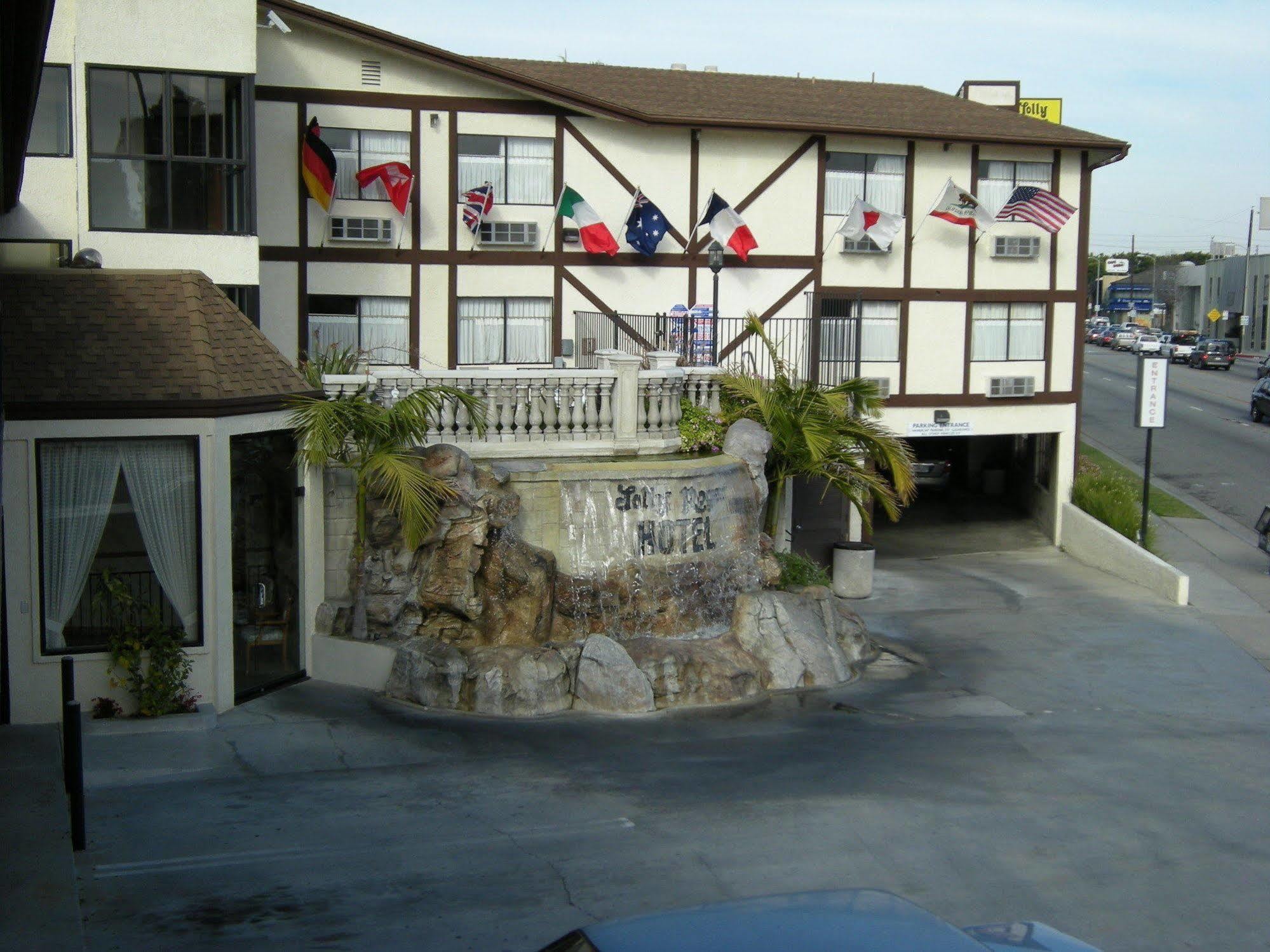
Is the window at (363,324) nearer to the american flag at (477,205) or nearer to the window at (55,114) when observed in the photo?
the american flag at (477,205)

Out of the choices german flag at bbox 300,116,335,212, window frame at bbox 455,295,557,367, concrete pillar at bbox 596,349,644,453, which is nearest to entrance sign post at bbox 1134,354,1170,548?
Result: window frame at bbox 455,295,557,367

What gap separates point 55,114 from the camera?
60.0 feet

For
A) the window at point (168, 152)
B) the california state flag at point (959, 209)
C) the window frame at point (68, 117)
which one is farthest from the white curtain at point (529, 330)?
the window frame at point (68, 117)

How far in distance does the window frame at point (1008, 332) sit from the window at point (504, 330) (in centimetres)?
923

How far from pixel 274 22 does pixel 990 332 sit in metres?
15.6

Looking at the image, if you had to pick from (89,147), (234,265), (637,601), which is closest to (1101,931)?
(637,601)

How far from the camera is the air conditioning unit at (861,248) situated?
89.0 feet

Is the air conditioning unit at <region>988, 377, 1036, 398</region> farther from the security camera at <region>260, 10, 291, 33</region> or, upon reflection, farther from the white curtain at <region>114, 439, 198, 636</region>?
the white curtain at <region>114, 439, 198, 636</region>

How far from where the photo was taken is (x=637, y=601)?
17.2 metres

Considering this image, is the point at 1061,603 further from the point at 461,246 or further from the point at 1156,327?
the point at 1156,327

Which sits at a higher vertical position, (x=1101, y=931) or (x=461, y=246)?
(x=461, y=246)

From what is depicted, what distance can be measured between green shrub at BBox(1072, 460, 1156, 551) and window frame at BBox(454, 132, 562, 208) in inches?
512

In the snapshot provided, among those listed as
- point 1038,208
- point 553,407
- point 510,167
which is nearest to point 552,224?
point 510,167

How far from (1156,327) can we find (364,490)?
95301 mm
